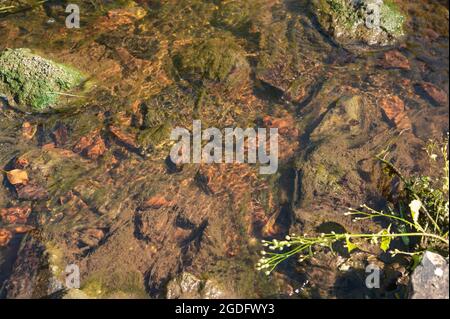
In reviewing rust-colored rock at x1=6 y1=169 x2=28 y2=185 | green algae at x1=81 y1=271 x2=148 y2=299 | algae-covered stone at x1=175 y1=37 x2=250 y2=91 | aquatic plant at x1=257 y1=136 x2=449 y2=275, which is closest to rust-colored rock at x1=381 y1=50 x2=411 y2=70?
aquatic plant at x1=257 y1=136 x2=449 y2=275

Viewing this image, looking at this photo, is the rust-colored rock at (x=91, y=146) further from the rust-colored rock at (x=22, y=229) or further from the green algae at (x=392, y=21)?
the green algae at (x=392, y=21)

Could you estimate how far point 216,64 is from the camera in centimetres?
529

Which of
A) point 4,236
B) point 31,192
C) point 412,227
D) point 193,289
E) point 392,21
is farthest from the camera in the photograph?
point 392,21

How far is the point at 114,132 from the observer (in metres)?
5.00

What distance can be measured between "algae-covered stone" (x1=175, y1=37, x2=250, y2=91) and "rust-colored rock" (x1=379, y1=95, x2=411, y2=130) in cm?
171

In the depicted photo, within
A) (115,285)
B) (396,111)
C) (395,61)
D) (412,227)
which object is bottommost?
(115,285)

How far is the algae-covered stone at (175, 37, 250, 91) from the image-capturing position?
206 inches

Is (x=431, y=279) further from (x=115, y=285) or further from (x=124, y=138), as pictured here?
(x=124, y=138)

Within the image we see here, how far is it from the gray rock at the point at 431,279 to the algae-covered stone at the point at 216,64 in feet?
9.85

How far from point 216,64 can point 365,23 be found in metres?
1.96

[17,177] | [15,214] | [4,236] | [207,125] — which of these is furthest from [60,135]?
[207,125]

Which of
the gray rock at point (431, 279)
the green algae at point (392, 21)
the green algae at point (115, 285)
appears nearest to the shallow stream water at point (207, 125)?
the green algae at point (115, 285)

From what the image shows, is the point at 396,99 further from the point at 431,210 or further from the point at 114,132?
the point at 114,132

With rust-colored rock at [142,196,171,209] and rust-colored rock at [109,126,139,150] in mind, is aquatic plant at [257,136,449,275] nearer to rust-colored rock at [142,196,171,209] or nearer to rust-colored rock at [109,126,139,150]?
rust-colored rock at [142,196,171,209]
